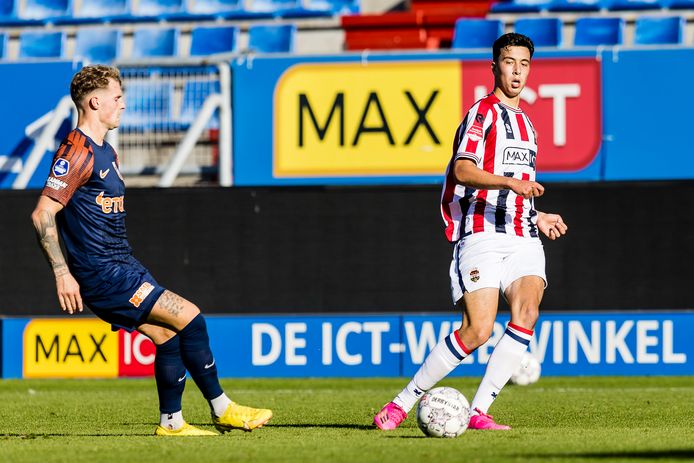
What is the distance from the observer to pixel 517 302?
714 centimetres

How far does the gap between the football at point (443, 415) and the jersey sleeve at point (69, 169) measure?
207 cm

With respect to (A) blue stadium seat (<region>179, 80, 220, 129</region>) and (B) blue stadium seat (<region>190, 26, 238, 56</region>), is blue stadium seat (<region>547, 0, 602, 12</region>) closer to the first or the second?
(B) blue stadium seat (<region>190, 26, 238, 56</region>)

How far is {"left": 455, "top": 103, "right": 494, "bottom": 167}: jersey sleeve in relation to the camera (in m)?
7.15

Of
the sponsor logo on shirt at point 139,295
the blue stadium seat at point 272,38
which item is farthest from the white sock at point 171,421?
the blue stadium seat at point 272,38

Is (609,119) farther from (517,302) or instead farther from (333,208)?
(517,302)

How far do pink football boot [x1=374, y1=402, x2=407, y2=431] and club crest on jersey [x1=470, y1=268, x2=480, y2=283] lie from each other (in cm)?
81

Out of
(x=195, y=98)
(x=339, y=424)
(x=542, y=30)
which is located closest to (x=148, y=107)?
(x=195, y=98)

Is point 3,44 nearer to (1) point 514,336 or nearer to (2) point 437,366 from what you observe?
(2) point 437,366

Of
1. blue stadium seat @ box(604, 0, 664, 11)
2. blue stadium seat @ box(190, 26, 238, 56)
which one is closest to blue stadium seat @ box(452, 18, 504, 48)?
blue stadium seat @ box(604, 0, 664, 11)

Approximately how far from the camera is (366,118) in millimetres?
13664

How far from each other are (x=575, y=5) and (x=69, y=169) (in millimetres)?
10931

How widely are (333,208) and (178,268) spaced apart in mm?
1526

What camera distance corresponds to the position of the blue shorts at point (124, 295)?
6.84m

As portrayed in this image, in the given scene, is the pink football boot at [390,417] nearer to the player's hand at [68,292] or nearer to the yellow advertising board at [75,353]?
the player's hand at [68,292]
